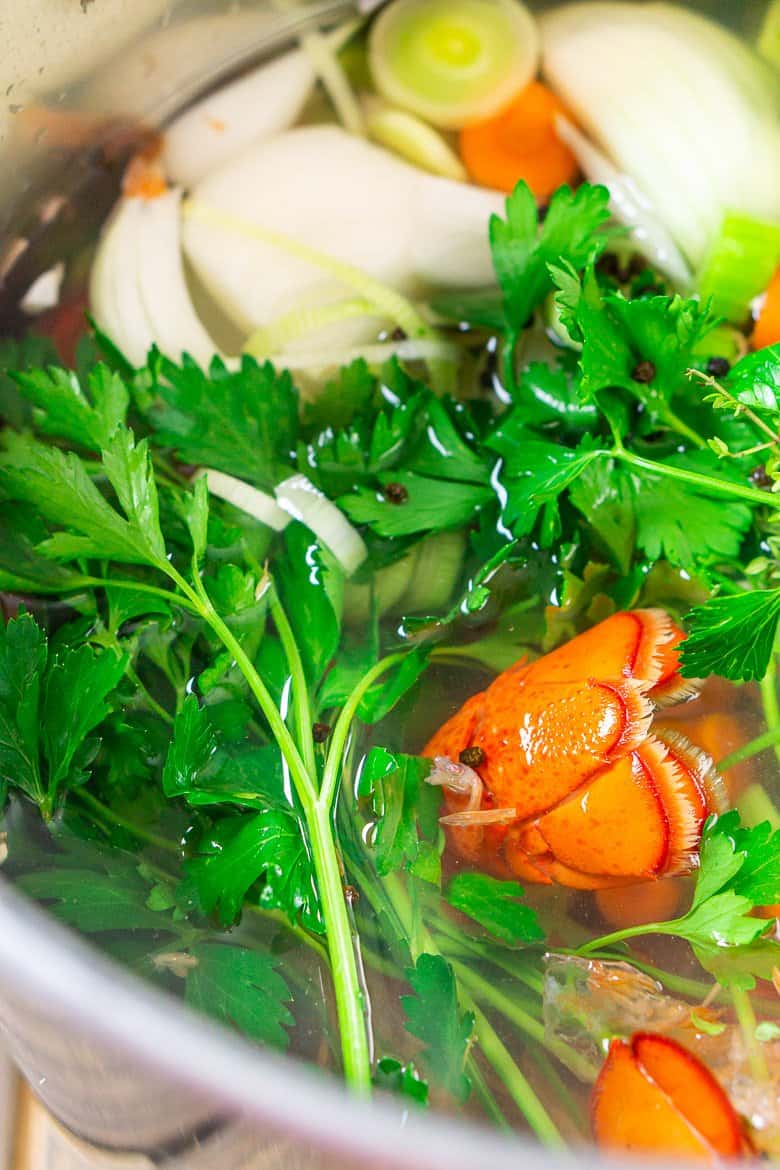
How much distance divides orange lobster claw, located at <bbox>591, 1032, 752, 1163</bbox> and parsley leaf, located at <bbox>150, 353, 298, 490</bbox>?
445 mm

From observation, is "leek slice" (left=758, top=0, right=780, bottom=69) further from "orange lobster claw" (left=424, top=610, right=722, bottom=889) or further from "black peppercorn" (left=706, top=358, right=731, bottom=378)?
"orange lobster claw" (left=424, top=610, right=722, bottom=889)

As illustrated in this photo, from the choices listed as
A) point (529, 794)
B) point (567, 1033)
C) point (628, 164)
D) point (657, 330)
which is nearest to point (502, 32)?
point (628, 164)

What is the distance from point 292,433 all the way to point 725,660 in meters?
0.35

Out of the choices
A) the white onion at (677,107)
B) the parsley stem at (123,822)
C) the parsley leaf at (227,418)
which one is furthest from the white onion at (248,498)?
the white onion at (677,107)

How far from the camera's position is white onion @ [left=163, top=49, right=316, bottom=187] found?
973 mm

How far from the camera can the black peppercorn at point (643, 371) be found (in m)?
0.73

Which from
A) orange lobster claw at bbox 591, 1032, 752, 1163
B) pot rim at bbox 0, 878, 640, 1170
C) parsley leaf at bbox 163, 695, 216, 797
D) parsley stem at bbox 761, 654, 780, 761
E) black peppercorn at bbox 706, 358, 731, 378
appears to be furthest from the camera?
black peppercorn at bbox 706, 358, 731, 378

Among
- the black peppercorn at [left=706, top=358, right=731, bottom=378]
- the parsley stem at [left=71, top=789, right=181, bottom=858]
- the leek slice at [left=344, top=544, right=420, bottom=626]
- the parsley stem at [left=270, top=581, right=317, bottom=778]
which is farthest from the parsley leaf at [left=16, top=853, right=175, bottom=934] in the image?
the black peppercorn at [left=706, top=358, right=731, bottom=378]

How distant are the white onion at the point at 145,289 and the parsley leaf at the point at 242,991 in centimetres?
49

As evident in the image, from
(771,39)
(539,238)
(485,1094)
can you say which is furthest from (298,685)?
(771,39)

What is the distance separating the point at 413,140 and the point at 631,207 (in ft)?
0.67

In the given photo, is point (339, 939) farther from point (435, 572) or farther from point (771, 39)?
point (771, 39)

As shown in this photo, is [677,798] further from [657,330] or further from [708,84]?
[708,84]

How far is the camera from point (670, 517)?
72 centimetres
